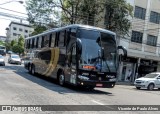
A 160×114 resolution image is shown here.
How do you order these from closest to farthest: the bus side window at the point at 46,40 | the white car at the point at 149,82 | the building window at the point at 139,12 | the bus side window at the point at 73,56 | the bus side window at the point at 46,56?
the bus side window at the point at 73,56
the bus side window at the point at 46,56
the bus side window at the point at 46,40
the white car at the point at 149,82
the building window at the point at 139,12

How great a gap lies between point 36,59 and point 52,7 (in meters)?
16.6

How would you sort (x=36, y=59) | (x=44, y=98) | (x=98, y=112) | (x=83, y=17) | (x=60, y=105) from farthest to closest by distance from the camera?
(x=83, y=17) < (x=36, y=59) < (x=44, y=98) < (x=60, y=105) < (x=98, y=112)

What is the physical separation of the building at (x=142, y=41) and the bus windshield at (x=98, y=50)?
2095 centimetres

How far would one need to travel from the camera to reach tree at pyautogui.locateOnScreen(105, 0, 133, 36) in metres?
35.4

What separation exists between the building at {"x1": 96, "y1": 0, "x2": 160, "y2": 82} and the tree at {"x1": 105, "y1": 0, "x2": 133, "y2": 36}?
2.09 m

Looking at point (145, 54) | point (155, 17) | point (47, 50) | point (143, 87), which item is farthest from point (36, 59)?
point (155, 17)

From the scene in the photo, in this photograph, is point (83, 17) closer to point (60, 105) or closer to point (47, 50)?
point (47, 50)

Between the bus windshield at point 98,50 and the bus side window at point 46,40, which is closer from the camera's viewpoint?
the bus windshield at point 98,50

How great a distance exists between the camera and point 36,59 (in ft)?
84.4

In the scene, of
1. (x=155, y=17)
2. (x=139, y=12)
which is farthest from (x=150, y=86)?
(x=155, y=17)

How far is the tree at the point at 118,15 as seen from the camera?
116 feet

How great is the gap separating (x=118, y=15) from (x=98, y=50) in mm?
19505

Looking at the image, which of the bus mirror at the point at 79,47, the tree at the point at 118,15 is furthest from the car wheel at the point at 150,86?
the bus mirror at the point at 79,47

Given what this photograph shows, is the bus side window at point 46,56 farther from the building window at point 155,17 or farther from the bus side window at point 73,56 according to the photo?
the building window at point 155,17
